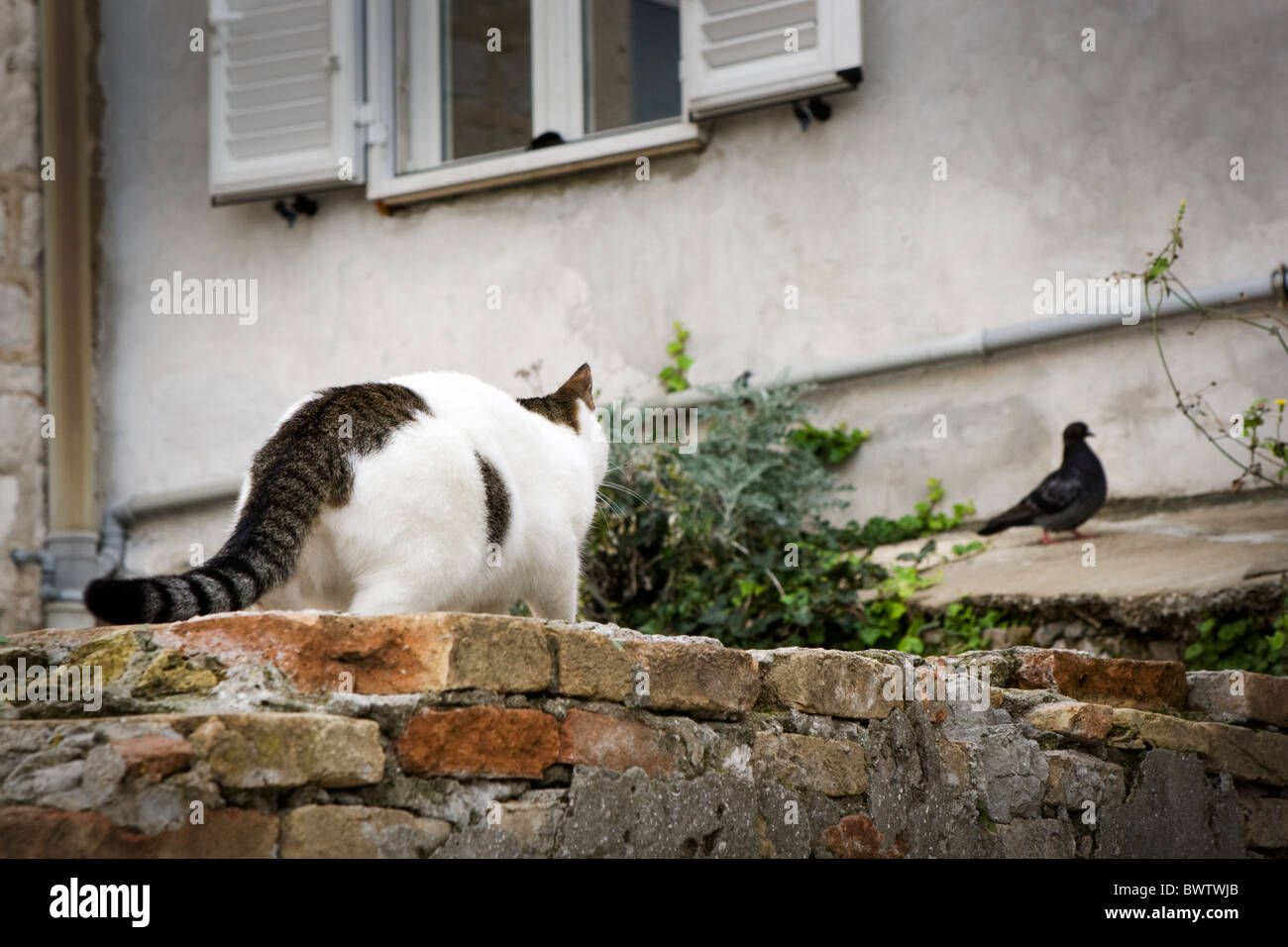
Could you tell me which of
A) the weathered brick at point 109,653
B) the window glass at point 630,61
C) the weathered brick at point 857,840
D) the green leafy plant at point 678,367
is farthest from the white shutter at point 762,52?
the weathered brick at point 109,653

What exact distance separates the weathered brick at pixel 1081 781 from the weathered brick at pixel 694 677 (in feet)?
3.07

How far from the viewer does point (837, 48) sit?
6270 millimetres

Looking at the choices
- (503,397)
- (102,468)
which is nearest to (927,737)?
(503,397)

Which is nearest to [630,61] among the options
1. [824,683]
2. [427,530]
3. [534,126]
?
[534,126]

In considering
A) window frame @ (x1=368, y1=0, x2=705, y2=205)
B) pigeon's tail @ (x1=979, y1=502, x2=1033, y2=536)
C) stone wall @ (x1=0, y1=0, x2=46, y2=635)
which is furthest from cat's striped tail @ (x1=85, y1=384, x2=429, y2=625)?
stone wall @ (x1=0, y1=0, x2=46, y2=635)


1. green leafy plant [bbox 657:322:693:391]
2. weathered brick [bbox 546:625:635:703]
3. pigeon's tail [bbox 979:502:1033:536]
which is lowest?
weathered brick [bbox 546:625:635:703]

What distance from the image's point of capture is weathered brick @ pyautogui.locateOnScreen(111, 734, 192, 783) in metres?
1.75

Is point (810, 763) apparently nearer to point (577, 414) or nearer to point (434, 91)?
point (577, 414)

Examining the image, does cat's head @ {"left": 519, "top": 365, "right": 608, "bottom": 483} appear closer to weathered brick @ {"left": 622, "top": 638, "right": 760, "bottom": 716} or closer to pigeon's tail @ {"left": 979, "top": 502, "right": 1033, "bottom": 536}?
weathered brick @ {"left": 622, "top": 638, "right": 760, "bottom": 716}

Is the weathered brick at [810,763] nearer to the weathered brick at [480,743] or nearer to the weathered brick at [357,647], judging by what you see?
the weathered brick at [480,743]

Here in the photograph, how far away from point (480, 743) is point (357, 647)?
23 centimetres

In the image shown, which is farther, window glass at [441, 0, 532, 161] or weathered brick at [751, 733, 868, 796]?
window glass at [441, 0, 532, 161]

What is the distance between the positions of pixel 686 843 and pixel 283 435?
995 mm

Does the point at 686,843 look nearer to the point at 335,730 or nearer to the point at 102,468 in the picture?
the point at 335,730
